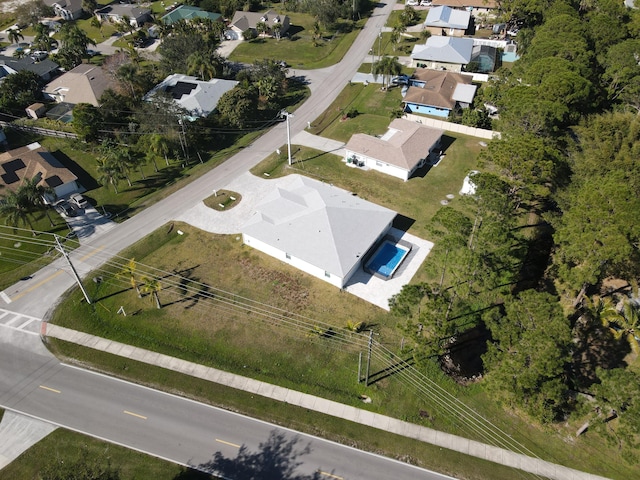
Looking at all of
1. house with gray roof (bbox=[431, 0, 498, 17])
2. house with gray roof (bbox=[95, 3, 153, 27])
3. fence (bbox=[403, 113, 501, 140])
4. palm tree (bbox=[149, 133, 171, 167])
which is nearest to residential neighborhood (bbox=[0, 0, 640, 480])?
fence (bbox=[403, 113, 501, 140])

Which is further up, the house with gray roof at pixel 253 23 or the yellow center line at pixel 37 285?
the house with gray roof at pixel 253 23

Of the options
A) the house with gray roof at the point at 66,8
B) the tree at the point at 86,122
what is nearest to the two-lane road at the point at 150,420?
the tree at the point at 86,122

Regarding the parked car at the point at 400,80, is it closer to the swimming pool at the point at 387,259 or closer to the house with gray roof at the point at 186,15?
the swimming pool at the point at 387,259

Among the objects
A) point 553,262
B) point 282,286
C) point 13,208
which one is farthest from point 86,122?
point 553,262

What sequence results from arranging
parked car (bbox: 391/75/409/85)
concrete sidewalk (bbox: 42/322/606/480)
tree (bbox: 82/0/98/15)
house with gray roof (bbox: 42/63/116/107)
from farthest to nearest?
tree (bbox: 82/0/98/15)
parked car (bbox: 391/75/409/85)
house with gray roof (bbox: 42/63/116/107)
concrete sidewalk (bbox: 42/322/606/480)

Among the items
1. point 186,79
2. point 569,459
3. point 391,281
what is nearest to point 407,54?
point 186,79

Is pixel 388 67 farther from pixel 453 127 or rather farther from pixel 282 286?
pixel 282 286

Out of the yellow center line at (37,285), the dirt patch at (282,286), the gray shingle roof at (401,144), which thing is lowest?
the yellow center line at (37,285)

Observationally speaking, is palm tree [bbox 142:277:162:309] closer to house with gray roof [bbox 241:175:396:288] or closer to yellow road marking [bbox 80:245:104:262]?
yellow road marking [bbox 80:245:104:262]
